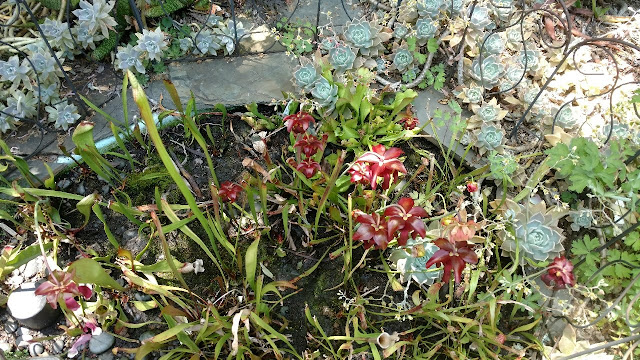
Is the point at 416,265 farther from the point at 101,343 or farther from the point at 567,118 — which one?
the point at 101,343

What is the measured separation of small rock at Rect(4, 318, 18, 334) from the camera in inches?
77.3

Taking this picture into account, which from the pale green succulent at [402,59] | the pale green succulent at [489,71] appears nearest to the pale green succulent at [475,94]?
the pale green succulent at [489,71]

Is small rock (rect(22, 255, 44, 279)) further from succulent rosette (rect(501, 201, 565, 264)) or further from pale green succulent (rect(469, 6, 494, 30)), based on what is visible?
pale green succulent (rect(469, 6, 494, 30))

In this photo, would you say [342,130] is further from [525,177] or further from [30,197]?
[30,197]

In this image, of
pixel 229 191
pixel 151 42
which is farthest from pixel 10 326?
pixel 151 42

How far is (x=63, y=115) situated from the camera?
2330 mm

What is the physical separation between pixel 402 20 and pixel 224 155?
3.94 feet

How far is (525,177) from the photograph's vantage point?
2.24 m

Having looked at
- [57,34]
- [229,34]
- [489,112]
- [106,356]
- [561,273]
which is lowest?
[106,356]

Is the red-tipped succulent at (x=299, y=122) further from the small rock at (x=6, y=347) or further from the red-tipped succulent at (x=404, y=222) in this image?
the small rock at (x=6, y=347)

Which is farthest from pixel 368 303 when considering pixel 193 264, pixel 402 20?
pixel 402 20

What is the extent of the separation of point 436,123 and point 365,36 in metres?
0.58

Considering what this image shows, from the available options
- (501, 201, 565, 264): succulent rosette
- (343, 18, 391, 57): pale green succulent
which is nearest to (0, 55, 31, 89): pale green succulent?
(343, 18, 391, 57): pale green succulent

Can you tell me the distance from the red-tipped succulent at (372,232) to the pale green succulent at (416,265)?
285 millimetres
